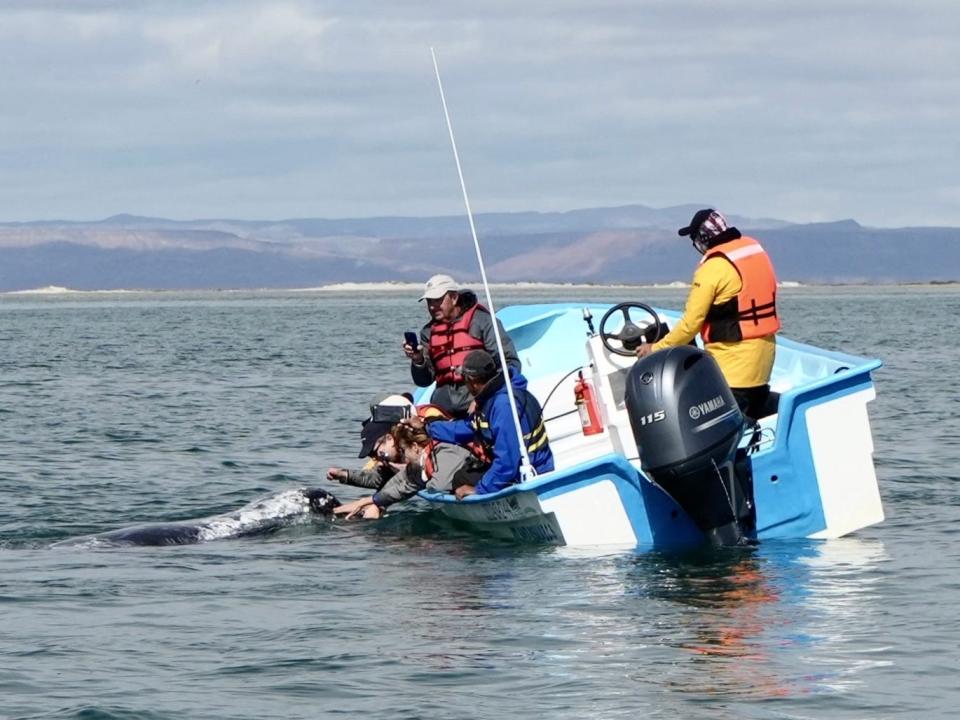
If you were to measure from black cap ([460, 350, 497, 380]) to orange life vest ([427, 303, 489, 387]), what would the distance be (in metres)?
1.22

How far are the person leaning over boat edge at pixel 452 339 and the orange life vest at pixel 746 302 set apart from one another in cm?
199

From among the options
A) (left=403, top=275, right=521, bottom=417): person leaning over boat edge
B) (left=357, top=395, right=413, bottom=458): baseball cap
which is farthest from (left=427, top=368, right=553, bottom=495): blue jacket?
(left=357, top=395, right=413, bottom=458): baseball cap

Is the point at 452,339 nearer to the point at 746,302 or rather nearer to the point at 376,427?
the point at 376,427

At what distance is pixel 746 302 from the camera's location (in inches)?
427

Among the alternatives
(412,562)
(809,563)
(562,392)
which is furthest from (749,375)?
(562,392)

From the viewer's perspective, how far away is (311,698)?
26.9ft

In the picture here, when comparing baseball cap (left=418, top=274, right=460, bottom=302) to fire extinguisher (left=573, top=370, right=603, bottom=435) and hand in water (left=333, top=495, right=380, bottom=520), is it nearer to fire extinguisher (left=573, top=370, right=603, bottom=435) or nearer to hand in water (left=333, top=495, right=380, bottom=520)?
fire extinguisher (left=573, top=370, right=603, bottom=435)

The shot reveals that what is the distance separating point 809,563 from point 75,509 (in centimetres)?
662

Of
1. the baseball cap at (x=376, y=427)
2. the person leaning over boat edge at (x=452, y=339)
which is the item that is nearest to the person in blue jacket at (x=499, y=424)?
the person leaning over boat edge at (x=452, y=339)

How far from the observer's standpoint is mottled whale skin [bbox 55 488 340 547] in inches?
489

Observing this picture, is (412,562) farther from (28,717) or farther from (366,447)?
(28,717)

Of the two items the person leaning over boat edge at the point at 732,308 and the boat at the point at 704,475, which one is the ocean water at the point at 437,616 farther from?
the person leaning over boat edge at the point at 732,308

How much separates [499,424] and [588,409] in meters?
2.42

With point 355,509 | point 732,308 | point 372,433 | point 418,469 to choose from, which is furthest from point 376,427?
point 732,308
